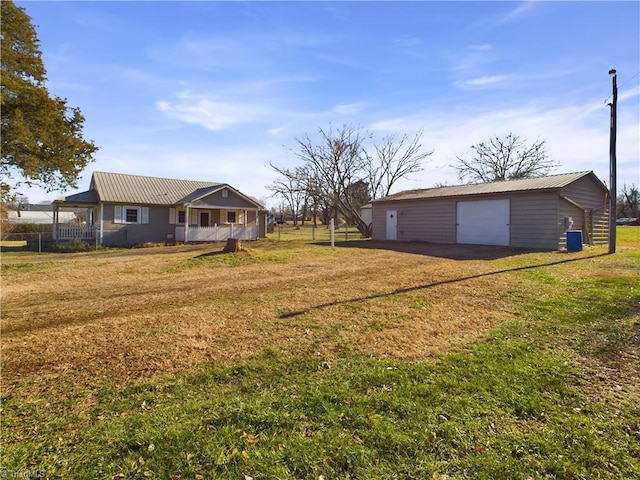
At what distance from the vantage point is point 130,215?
2228 cm

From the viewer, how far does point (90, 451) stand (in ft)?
7.98

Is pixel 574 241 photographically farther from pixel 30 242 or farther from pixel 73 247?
pixel 30 242

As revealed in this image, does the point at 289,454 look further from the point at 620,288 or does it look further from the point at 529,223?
the point at 529,223

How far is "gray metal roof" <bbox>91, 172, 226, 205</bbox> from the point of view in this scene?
859 inches

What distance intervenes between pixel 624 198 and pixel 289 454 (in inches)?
3571

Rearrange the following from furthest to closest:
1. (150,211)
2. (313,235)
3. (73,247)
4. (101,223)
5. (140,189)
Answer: (313,235)
(140,189)
(150,211)
(101,223)
(73,247)

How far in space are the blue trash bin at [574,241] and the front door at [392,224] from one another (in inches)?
369

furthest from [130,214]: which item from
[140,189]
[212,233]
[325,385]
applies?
[325,385]

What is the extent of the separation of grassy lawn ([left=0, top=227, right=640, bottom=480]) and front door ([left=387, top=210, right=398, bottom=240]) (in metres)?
14.9

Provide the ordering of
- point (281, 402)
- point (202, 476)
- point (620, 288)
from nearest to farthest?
point (202, 476), point (281, 402), point (620, 288)

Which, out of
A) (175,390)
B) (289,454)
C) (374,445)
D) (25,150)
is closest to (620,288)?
(374,445)

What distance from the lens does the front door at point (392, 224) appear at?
72.2 ft

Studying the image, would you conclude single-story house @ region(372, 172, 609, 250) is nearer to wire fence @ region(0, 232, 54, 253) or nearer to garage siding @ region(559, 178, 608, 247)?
garage siding @ region(559, 178, 608, 247)

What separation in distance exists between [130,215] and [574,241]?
23.7 meters
